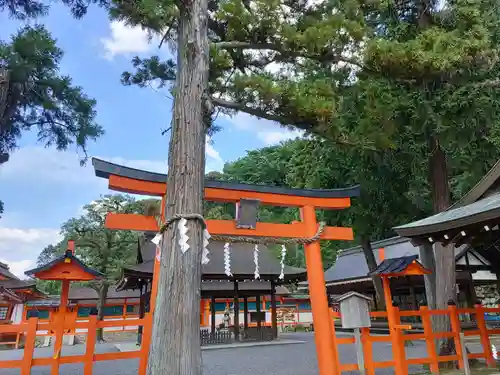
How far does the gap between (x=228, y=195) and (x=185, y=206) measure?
6.41 ft

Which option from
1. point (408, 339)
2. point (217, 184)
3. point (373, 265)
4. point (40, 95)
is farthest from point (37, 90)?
point (373, 265)

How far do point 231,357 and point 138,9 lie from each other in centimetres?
924

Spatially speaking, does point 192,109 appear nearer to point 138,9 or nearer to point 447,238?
point 138,9

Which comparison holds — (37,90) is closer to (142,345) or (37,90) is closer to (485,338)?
(142,345)

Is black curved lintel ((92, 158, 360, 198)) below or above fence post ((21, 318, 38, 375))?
above

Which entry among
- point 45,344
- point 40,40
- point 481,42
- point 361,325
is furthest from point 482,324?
point 45,344

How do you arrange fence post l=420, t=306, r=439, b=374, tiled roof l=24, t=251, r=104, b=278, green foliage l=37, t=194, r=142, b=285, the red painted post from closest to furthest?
the red painted post → fence post l=420, t=306, r=439, b=374 → tiled roof l=24, t=251, r=104, b=278 → green foliage l=37, t=194, r=142, b=285

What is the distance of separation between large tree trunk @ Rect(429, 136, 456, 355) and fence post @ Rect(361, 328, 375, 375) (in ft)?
7.57

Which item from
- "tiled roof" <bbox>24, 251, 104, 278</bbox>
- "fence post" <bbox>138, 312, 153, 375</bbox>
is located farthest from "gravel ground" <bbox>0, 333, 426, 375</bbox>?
"fence post" <bbox>138, 312, 153, 375</bbox>

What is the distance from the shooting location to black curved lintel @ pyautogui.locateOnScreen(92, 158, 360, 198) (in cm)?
511

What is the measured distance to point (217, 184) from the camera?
19.7 ft

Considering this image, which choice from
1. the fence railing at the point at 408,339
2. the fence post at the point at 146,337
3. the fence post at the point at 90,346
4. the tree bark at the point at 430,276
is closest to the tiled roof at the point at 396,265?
the fence railing at the point at 408,339

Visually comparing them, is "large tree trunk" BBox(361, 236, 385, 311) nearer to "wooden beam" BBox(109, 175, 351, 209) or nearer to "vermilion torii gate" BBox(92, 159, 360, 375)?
"wooden beam" BBox(109, 175, 351, 209)

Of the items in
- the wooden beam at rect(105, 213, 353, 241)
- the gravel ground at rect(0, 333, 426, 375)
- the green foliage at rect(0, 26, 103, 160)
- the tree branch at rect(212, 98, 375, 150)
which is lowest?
the gravel ground at rect(0, 333, 426, 375)
